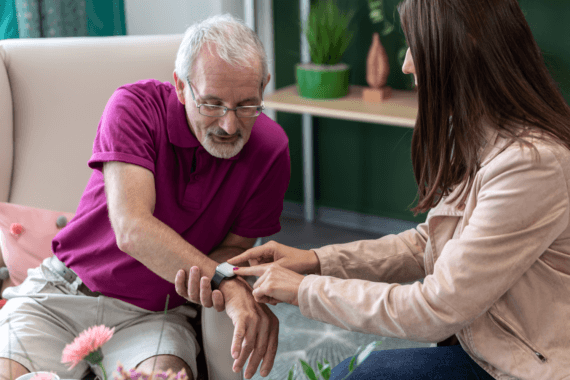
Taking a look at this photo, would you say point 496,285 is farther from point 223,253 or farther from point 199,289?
point 223,253

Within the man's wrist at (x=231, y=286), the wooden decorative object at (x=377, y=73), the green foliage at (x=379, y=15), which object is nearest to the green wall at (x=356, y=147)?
the green foliage at (x=379, y=15)

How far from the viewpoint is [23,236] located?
59.2 inches

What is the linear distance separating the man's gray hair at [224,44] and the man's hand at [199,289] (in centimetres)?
45

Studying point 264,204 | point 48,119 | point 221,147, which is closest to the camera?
point 221,147

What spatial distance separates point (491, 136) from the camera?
39.8 inches

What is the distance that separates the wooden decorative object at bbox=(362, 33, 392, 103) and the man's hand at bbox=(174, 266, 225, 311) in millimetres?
1620

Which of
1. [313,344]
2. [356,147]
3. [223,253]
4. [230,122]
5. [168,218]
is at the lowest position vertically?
[313,344]

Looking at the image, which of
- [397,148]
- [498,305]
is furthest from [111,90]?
[397,148]

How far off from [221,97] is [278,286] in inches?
17.1

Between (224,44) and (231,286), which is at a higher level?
(224,44)

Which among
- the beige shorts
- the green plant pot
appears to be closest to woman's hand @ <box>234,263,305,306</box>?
the beige shorts

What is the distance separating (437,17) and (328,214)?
2245 millimetres

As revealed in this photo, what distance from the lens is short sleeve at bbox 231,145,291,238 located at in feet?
4.67

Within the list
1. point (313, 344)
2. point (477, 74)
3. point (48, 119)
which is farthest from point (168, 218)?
point (313, 344)
